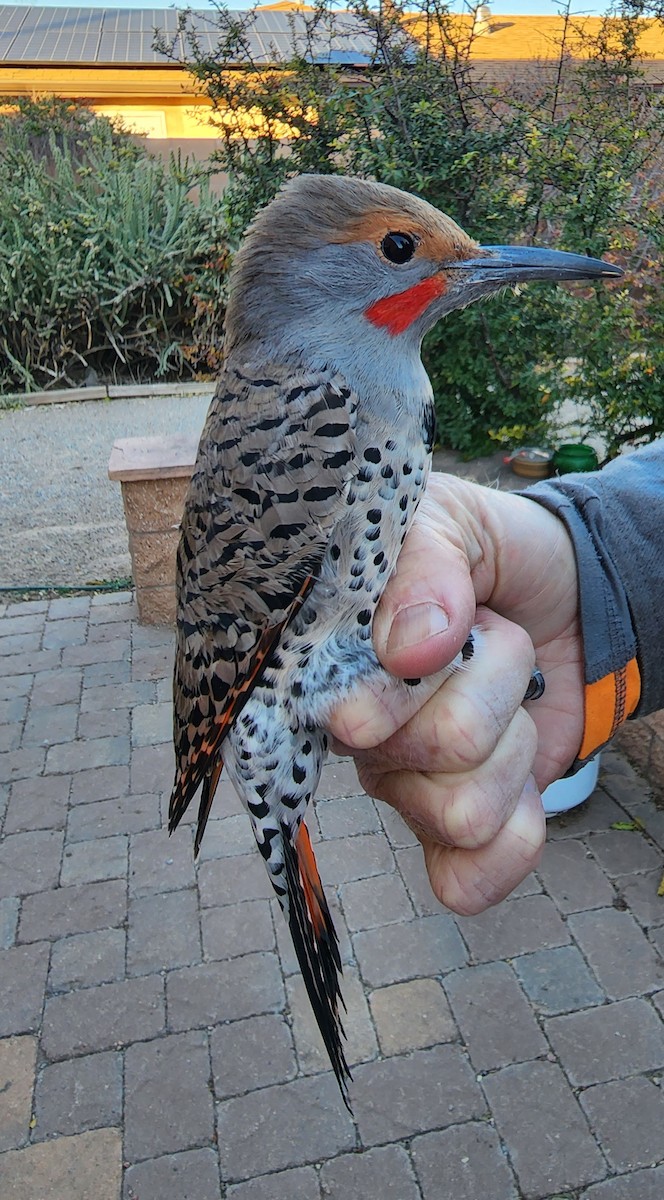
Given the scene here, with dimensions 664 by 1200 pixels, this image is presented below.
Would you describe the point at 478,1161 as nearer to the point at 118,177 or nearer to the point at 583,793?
the point at 583,793

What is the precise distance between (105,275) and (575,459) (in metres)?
8.46

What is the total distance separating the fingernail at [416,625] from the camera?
63.2 inches

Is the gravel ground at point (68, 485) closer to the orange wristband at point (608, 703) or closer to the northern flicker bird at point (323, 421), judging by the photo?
the orange wristband at point (608, 703)

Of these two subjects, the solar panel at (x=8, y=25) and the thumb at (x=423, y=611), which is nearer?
the thumb at (x=423, y=611)

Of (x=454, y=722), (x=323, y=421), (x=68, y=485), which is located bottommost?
(x=68, y=485)

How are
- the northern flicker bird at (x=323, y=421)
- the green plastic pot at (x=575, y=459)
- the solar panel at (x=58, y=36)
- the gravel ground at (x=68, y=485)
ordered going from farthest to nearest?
the solar panel at (x=58, y=36) → the gravel ground at (x=68, y=485) → the green plastic pot at (x=575, y=459) → the northern flicker bird at (x=323, y=421)

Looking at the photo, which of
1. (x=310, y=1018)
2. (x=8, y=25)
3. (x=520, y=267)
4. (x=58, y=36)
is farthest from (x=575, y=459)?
(x=8, y=25)

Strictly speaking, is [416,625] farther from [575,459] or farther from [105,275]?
[105,275]

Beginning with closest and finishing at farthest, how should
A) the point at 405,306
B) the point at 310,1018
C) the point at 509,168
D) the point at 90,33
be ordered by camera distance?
the point at 405,306 < the point at 310,1018 < the point at 509,168 < the point at 90,33

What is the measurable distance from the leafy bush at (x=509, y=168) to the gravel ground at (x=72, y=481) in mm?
789

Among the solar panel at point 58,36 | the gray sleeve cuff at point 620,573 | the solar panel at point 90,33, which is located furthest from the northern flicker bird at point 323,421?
the solar panel at point 58,36

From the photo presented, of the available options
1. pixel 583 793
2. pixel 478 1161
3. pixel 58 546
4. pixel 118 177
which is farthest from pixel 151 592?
pixel 118 177

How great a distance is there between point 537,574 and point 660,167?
5.54m

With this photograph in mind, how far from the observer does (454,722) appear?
5.60ft
